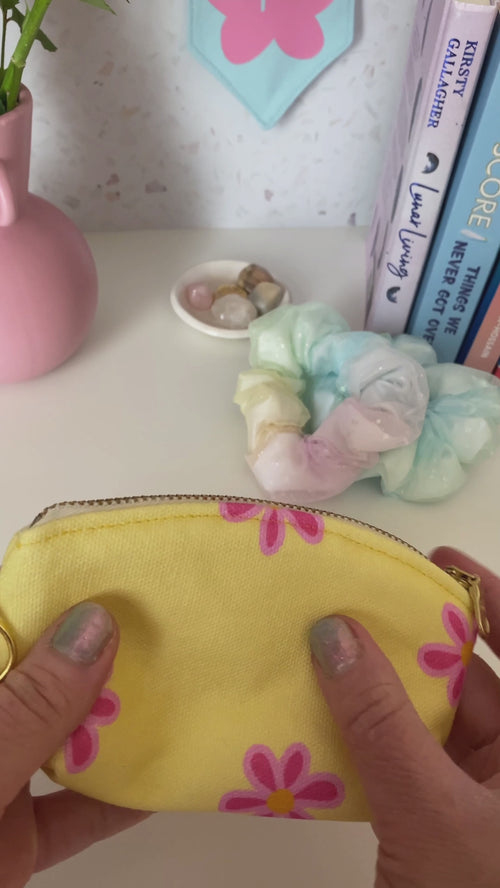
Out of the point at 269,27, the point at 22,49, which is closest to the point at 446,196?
the point at 269,27

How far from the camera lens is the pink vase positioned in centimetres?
47

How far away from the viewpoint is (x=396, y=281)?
1.90ft

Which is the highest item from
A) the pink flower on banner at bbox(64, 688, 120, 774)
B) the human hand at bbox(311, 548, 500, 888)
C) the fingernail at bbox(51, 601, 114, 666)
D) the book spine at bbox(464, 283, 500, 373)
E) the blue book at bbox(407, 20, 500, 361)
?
the blue book at bbox(407, 20, 500, 361)

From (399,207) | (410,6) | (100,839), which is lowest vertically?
(100,839)

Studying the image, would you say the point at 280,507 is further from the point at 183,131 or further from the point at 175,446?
the point at 183,131

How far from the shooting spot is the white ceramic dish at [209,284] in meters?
0.62

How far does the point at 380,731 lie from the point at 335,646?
4 cm

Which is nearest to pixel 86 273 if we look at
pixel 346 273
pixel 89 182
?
pixel 89 182

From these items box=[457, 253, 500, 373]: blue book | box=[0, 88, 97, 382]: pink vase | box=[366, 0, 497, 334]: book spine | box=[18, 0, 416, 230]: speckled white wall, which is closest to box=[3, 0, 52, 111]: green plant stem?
→ box=[0, 88, 97, 382]: pink vase

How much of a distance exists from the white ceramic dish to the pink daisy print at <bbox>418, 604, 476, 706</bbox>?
1.09ft

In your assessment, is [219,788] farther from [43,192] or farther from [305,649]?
[43,192]

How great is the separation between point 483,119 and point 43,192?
388mm

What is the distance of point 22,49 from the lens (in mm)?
430

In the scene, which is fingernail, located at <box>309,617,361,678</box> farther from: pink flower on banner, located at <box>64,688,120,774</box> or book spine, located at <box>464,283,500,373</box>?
book spine, located at <box>464,283,500,373</box>
